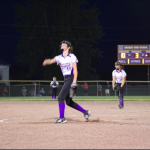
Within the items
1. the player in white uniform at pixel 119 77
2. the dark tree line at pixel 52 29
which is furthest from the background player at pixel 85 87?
the player in white uniform at pixel 119 77

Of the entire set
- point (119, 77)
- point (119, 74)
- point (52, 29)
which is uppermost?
point (52, 29)

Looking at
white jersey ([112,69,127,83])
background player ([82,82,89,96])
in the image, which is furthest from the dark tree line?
white jersey ([112,69,127,83])

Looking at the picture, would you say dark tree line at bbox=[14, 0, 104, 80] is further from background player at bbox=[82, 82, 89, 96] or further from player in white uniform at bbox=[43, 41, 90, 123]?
player in white uniform at bbox=[43, 41, 90, 123]

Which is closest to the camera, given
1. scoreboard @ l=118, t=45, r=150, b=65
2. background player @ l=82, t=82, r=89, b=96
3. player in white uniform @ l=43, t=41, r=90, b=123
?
player in white uniform @ l=43, t=41, r=90, b=123

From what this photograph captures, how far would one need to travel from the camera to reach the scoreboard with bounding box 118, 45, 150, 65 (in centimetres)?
3145

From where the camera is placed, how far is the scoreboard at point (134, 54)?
31453mm

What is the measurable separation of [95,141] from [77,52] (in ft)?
134

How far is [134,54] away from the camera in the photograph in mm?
31547

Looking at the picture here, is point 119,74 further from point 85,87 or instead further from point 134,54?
point 85,87

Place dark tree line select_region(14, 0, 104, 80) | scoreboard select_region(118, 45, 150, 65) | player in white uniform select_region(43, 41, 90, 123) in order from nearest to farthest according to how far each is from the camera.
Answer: player in white uniform select_region(43, 41, 90, 123) → scoreboard select_region(118, 45, 150, 65) → dark tree line select_region(14, 0, 104, 80)

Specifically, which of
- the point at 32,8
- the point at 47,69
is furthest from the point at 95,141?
the point at 32,8

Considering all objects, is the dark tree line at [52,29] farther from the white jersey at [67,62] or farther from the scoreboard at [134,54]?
the white jersey at [67,62]

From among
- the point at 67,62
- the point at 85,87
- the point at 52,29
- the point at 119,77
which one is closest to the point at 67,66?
the point at 67,62

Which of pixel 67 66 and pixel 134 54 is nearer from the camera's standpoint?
pixel 67 66
